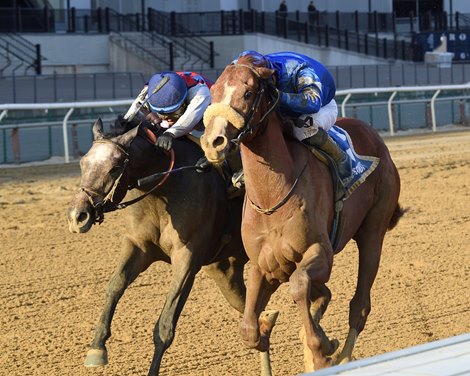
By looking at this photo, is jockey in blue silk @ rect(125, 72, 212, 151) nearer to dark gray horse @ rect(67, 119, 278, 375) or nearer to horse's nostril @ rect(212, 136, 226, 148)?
dark gray horse @ rect(67, 119, 278, 375)

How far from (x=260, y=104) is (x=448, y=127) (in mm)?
13967

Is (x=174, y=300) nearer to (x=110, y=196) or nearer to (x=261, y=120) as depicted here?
(x=110, y=196)

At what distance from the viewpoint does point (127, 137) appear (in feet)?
16.7

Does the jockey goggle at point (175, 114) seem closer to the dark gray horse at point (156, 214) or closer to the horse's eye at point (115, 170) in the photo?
the dark gray horse at point (156, 214)

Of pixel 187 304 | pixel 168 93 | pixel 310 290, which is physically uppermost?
pixel 168 93

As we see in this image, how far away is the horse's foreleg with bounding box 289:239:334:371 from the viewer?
173 inches

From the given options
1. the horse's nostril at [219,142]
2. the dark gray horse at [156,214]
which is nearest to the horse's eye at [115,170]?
the dark gray horse at [156,214]

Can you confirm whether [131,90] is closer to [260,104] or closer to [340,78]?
[340,78]

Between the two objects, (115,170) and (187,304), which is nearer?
(115,170)

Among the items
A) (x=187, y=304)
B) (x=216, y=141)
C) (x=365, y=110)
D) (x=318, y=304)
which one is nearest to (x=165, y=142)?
(x=216, y=141)

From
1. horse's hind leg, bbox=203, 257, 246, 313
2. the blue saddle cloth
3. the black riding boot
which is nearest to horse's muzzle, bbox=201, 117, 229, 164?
the black riding boot

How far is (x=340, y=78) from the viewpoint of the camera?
70.9 ft

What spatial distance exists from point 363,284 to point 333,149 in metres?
0.91

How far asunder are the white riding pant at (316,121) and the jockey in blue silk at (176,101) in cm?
60
